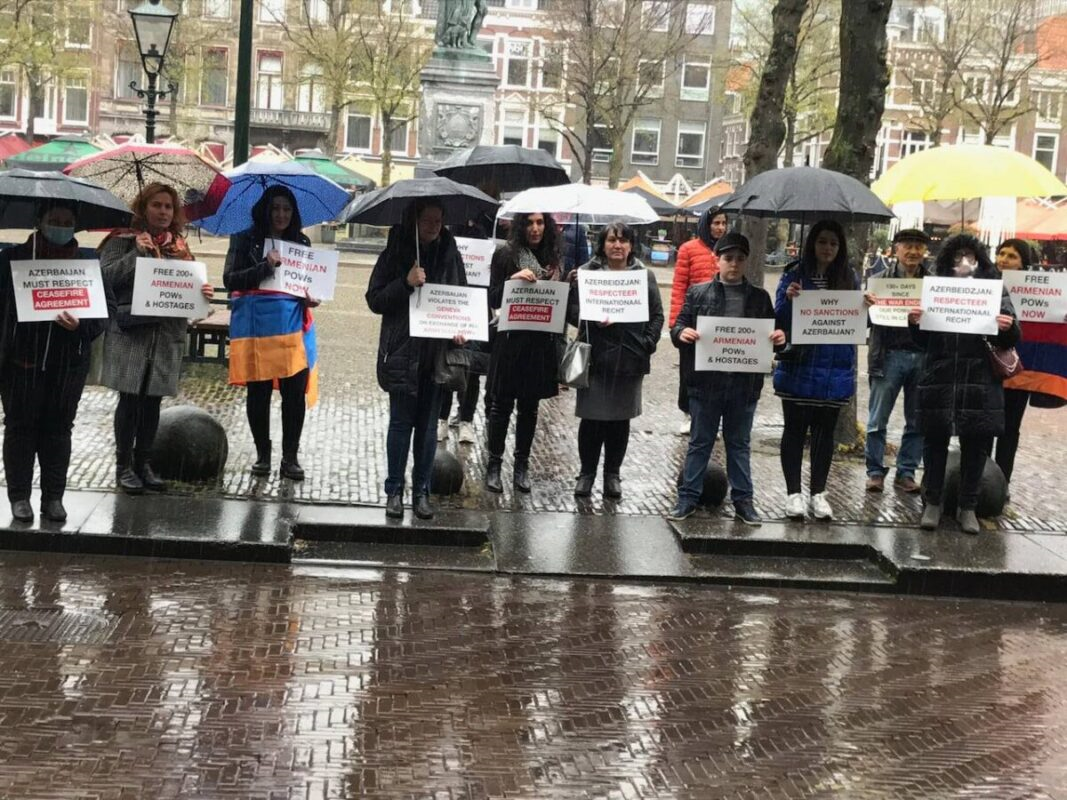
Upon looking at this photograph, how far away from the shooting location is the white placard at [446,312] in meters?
8.96

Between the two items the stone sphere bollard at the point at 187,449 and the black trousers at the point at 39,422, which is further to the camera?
the stone sphere bollard at the point at 187,449

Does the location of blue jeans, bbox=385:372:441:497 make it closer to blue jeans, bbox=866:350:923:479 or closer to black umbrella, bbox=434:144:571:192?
black umbrella, bbox=434:144:571:192

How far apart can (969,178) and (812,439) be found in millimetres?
1950

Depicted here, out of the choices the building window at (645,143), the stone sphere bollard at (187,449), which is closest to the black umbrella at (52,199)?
the stone sphere bollard at (187,449)

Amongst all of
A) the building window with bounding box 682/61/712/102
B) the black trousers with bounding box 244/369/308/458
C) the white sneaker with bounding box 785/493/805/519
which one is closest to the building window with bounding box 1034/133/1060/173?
the building window with bounding box 682/61/712/102

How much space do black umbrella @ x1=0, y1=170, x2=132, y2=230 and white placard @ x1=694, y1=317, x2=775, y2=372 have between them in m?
3.65

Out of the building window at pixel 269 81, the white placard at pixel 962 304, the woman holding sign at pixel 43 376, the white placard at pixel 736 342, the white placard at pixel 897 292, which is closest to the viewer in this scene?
the woman holding sign at pixel 43 376

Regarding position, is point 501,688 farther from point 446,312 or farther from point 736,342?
point 736,342

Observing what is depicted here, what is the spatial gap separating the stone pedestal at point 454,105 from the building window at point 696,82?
5035 cm

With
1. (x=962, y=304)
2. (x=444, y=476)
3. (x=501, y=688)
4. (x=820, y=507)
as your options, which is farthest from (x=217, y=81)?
(x=501, y=688)

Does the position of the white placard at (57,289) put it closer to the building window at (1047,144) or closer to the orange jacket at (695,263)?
the orange jacket at (695,263)

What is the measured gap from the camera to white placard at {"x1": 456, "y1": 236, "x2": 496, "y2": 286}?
10.5 metres

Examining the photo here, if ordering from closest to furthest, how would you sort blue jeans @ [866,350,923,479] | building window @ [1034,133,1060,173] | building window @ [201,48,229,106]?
1. blue jeans @ [866,350,923,479]
2. building window @ [201,48,229,106]
3. building window @ [1034,133,1060,173]

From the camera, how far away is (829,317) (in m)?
9.42
